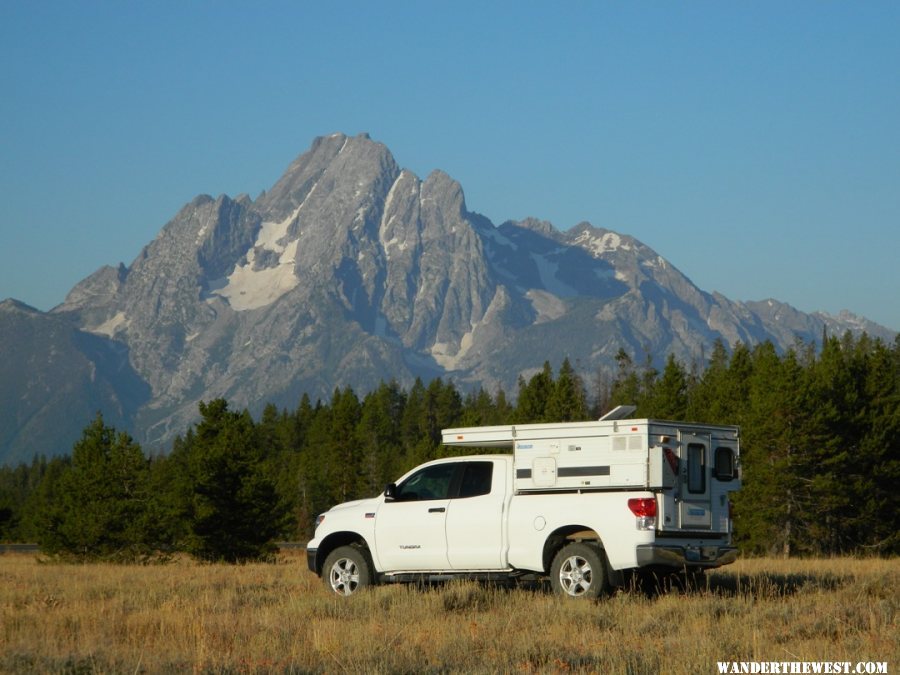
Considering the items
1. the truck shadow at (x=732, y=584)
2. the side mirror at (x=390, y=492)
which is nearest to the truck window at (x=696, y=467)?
the truck shadow at (x=732, y=584)

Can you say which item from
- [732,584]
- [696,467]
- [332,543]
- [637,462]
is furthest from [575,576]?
[332,543]

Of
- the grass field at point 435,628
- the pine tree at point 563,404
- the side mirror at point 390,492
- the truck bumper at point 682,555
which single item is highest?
the pine tree at point 563,404

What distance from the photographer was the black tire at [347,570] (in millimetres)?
17531

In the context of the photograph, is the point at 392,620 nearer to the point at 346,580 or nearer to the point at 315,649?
the point at 315,649

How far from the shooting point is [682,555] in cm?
1598

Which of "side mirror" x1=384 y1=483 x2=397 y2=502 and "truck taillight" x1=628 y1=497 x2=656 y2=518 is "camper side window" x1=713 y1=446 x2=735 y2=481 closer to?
"truck taillight" x1=628 y1=497 x2=656 y2=518

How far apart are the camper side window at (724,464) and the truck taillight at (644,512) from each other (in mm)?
1671

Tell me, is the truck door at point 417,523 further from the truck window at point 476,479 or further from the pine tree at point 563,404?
the pine tree at point 563,404

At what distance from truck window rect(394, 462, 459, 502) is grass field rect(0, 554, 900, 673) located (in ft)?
4.32

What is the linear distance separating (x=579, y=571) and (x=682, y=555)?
135cm

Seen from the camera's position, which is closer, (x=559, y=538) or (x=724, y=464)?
(x=559, y=538)

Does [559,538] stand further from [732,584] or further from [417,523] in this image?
[732,584]

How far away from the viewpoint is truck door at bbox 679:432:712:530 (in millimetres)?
16344

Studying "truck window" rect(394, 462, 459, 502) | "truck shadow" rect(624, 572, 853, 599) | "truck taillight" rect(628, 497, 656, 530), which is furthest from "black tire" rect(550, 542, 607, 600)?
"truck window" rect(394, 462, 459, 502)
